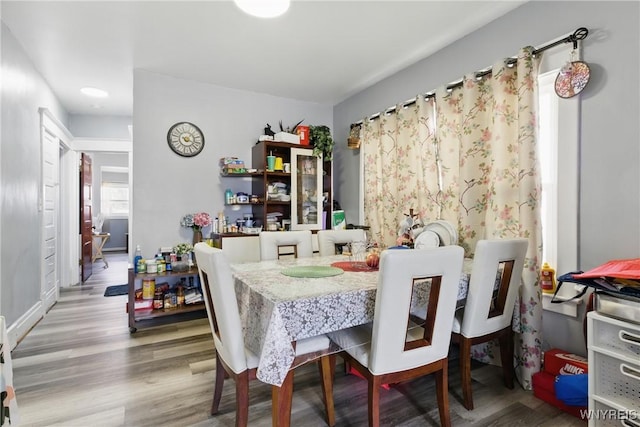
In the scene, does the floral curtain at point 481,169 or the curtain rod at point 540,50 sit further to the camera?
the floral curtain at point 481,169

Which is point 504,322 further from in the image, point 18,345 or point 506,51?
point 18,345

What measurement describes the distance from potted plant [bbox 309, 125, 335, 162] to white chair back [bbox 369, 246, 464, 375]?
8.14 feet

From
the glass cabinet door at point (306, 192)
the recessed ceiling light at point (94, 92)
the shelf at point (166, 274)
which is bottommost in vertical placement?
the shelf at point (166, 274)

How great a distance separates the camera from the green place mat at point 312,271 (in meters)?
1.80

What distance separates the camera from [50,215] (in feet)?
12.4

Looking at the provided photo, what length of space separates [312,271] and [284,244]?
0.67m

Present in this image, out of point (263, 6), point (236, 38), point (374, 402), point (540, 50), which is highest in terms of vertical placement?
point (236, 38)

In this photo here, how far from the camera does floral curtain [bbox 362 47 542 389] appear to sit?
1995mm

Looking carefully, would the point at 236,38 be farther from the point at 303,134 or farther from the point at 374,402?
the point at 374,402

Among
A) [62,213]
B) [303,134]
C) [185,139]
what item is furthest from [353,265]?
[62,213]

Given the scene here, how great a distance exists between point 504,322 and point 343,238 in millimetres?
1322

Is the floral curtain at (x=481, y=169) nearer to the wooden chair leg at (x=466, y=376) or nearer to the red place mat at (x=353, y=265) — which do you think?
the wooden chair leg at (x=466, y=376)

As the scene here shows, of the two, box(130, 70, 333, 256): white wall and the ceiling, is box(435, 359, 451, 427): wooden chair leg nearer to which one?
the ceiling

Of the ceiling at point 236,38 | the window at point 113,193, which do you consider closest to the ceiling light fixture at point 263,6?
the ceiling at point 236,38
